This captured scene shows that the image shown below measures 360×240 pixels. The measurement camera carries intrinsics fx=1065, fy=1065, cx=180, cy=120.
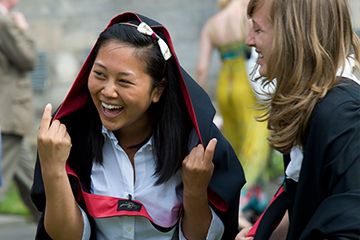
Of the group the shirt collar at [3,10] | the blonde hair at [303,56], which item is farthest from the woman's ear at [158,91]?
the shirt collar at [3,10]

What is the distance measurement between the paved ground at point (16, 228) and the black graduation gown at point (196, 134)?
14.3ft

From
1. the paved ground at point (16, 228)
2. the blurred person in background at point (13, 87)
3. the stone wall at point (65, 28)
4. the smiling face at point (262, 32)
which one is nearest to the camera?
the smiling face at point (262, 32)

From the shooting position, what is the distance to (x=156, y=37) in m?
3.75

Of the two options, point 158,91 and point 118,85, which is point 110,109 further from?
point 158,91

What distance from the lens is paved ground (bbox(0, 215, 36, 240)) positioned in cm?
827

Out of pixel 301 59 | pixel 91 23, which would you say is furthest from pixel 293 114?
pixel 91 23

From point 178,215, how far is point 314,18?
101 centimetres

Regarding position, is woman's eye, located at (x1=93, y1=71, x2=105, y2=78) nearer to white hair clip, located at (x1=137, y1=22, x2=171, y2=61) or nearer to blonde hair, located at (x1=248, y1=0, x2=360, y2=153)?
white hair clip, located at (x1=137, y1=22, x2=171, y2=61)

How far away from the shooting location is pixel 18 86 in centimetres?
755

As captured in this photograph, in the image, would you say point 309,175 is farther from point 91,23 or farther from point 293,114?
point 91,23

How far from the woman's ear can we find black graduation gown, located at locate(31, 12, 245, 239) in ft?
0.20

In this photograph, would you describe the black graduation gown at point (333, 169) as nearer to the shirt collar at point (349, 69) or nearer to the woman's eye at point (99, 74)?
the shirt collar at point (349, 69)

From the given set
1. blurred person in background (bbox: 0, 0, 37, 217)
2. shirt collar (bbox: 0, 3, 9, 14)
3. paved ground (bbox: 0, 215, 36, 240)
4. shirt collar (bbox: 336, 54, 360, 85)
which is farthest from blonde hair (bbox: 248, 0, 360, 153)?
paved ground (bbox: 0, 215, 36, 240)

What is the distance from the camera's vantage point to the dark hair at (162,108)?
12.2ft
